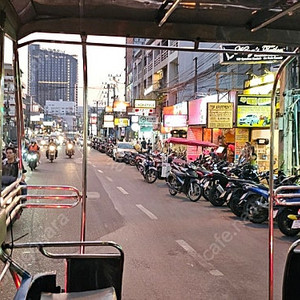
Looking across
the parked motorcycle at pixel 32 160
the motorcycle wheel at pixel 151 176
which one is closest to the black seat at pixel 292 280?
the motorcycle wheel at pixel 151 176

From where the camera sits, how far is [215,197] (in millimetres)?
12141

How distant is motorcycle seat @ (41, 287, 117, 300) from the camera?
3238 mm

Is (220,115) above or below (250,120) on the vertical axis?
above

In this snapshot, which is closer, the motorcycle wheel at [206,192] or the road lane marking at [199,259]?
the road lane marking at [199,259]

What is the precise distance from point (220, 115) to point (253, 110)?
149 centimetres

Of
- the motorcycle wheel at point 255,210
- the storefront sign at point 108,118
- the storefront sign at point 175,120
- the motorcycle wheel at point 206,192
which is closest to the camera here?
the motorcycle wheel at point 255,210

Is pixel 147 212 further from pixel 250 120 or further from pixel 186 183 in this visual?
pixel 250 120

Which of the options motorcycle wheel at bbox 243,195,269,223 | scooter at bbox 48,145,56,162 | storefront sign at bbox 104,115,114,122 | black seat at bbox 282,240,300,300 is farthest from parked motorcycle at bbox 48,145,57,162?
storefront sign at bbox 104,115,114,122

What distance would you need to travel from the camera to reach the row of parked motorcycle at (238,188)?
8.34 meters

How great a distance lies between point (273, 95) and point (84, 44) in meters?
1.76

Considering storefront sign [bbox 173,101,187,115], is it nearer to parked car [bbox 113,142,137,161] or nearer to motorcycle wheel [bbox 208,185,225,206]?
parked car [bbox 113,142,137,161]

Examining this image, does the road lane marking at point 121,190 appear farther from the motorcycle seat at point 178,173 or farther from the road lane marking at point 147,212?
the road lane marking at point 147,212

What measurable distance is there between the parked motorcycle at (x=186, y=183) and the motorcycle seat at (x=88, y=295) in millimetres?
9799

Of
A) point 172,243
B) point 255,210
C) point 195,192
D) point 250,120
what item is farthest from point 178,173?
point 172,243
